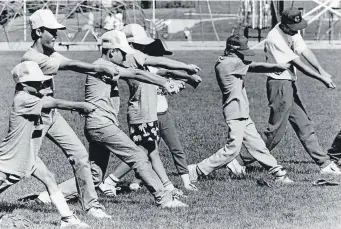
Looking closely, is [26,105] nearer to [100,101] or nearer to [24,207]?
[100,101]

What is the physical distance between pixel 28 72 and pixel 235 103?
3151 millimetres

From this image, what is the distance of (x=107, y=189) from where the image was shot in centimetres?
899

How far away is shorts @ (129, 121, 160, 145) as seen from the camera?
28.1 ft

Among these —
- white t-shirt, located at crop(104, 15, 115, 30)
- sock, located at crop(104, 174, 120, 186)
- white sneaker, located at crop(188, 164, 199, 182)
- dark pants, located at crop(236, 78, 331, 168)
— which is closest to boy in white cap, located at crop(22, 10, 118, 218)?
sock, located at crop(104, 174, 120, 186)

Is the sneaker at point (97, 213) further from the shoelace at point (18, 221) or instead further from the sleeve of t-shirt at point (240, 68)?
the sleeve of t-shirt at point (240, 68)

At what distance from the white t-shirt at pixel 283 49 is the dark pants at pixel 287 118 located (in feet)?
0.34

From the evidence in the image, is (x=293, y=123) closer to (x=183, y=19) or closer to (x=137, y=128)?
(x=137, y=128)

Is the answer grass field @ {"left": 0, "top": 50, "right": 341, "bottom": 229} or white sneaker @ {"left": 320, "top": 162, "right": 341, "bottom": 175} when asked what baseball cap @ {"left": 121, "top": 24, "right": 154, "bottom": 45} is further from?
Result: white sneaker @ {"left": 320, "top": 162, "right": 341, "bottom": 175}

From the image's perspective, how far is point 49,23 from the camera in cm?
754

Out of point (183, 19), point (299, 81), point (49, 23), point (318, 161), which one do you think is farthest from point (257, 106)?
point (183, 19)

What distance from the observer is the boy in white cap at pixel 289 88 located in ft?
33.3

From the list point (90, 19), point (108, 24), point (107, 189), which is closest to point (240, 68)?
point (107, 189)

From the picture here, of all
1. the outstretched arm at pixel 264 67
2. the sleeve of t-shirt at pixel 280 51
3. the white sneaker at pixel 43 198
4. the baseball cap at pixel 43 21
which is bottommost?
the white sneaker at pixel 43 198

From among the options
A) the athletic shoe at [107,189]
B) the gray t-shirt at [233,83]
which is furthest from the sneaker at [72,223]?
the gray t-shirt at [233,83]
